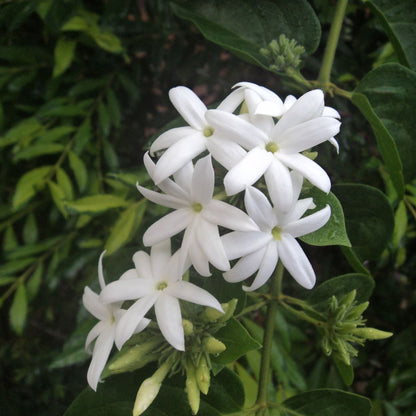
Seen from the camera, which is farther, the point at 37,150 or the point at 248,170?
the point at 37,150

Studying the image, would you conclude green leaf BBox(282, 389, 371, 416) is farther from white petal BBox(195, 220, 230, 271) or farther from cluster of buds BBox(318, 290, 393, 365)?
white petal BBox(195, 220, 230, 271)

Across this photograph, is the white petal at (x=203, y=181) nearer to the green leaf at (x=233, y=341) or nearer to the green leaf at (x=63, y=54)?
the green leaf at (x=233, y=341)

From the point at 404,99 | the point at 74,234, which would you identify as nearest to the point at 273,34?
the point at 404,99

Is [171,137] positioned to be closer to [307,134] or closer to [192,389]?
[307,134]

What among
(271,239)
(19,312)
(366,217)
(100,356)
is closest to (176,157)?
(271,239)

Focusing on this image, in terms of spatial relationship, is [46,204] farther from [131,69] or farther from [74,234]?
[131,69]

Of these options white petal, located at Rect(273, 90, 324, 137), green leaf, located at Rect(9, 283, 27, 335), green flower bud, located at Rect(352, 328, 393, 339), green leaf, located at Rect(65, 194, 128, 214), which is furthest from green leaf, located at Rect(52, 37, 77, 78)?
green flower bud, located at Rect(352, 328, 393, 339)
